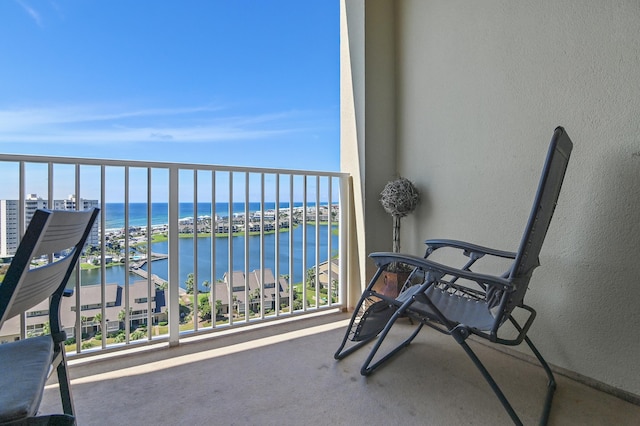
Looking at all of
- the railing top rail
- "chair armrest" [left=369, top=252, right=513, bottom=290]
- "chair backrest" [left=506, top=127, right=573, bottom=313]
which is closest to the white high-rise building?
the railing top rail

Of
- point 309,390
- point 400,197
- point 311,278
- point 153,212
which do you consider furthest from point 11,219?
point 400,197

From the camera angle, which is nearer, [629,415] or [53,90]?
[629,415]

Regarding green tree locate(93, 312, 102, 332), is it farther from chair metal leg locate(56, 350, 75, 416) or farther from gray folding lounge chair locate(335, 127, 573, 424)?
gray folding lounge chair locate(335, 127, 573, 424)

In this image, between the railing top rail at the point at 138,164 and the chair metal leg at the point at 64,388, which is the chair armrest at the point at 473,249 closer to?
the railing top rail at the point at 138,164

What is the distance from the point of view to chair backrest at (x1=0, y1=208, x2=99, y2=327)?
0.58 metres

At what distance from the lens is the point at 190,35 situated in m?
5.81

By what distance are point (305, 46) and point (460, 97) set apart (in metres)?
4.59

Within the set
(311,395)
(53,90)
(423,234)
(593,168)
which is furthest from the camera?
(53,90)

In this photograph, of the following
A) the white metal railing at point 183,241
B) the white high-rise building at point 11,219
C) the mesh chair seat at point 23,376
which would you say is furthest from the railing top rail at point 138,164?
the mesh chair seat at point 23,376

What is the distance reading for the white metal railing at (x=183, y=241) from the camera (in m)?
1.65

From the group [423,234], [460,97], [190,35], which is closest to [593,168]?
[460,97]

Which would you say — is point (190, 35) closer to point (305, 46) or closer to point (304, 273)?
point (305, 46)

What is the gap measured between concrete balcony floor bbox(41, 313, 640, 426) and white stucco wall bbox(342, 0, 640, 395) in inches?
12.8

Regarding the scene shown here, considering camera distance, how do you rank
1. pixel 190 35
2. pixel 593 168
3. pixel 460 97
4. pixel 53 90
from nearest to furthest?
pixel 593 168
pixel 460 97
pixel 190 35
pixel 53 90
